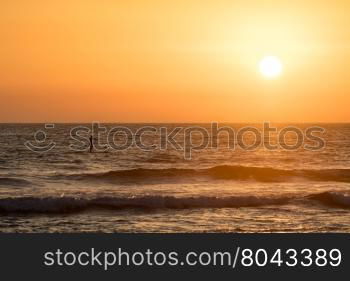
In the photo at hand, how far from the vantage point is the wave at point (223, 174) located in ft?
120

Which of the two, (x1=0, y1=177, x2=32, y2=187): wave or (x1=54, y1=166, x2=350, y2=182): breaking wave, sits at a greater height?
(x1=0, y1=177, x2=32, y2=187): wave

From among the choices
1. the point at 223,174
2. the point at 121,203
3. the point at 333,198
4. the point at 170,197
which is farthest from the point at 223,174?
the point at 121,203

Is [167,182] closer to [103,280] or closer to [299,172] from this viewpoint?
[299,172]

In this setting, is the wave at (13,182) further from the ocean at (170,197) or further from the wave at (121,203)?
the wave at (121,203)

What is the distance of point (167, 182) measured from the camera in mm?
34688

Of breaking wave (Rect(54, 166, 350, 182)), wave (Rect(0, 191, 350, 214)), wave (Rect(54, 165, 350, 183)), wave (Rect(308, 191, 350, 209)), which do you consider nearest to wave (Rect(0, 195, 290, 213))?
wave (Rect(0, 191, 350, 214))

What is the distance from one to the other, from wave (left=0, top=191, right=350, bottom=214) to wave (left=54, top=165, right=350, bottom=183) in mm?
9612

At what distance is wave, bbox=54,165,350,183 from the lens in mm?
36562

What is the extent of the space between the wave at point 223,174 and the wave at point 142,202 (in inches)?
378

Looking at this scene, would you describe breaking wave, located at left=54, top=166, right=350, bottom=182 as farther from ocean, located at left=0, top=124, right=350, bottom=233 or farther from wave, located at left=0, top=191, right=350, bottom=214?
wave, located at left=0, top=191, right=350, bottom=214

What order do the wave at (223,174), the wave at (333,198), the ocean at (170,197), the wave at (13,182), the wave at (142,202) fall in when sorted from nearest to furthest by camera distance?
the ocean at (170,197), the wave at (142,202), the wave at (333,198), the wave at (13,182), the wave at (223,174)

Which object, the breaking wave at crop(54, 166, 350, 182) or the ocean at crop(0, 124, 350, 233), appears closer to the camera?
the ocean at crop(0, 124, 350, 233)

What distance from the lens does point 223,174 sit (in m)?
38.7

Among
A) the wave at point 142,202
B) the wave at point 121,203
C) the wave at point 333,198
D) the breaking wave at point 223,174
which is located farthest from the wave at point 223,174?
the wave at point 121,203
